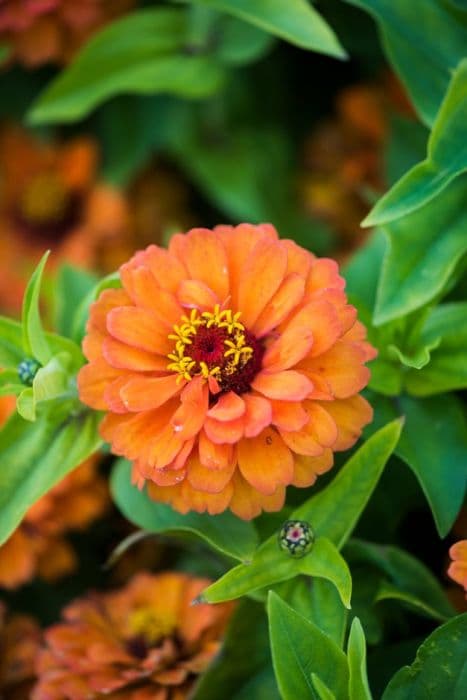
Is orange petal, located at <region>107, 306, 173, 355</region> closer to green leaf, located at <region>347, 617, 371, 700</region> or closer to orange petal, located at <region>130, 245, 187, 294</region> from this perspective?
orange petal, located at <region>130, 245, 187, 294</region>

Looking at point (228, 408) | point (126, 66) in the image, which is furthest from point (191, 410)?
point (126, 66)

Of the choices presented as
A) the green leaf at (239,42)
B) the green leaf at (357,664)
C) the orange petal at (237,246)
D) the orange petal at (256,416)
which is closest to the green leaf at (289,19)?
the green leaf at (239,42)

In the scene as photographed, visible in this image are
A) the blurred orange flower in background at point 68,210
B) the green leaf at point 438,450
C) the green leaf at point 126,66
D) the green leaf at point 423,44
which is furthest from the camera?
the blurred orange flower in background at point 68,210

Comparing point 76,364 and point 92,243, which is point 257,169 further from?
point 76,364

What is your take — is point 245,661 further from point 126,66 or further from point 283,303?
point 126,66

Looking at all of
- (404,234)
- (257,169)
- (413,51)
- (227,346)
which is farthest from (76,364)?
(257,169)

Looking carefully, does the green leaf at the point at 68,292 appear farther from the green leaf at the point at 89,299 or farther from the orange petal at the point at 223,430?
the orange petal at the point at 223,430

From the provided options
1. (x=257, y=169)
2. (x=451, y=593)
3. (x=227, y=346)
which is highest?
(x=227, y=346)
